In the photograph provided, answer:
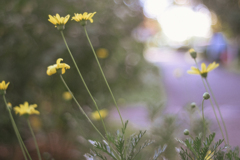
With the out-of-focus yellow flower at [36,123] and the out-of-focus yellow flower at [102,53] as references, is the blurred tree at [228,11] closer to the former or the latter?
the out-of-focus yellow flower at [102,53]

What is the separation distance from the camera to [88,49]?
1391 mm

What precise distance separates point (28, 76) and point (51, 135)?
0.48 m

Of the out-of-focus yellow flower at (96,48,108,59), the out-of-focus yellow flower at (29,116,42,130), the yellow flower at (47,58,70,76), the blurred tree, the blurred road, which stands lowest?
the yellow flower at (47,58,70,76)

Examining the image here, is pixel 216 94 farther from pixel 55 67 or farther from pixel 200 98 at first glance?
pixel 55 67

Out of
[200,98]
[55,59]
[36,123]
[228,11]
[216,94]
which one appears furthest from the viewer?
[228,11]

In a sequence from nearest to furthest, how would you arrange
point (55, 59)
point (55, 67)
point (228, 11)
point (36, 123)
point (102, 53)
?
point (55, 67)
point (55, 59)
point (102, 53)
point (36, 123)
point (228, 11)

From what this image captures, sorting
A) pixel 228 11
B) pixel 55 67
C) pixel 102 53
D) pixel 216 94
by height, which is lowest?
pixel 55 67

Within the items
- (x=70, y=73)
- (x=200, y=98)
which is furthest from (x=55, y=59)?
(x=200, y=98)

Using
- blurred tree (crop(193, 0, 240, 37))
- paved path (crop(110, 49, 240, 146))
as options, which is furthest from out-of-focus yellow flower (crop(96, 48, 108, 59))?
blurred tree (crop(193, 0, 240, 37))

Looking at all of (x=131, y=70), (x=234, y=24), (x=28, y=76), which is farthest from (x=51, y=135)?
(x=234, y=24)

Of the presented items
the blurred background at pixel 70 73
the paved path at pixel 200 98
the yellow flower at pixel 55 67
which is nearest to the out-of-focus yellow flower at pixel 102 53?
the blurred background at pixel 70 73

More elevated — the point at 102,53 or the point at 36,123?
the point at 102,53

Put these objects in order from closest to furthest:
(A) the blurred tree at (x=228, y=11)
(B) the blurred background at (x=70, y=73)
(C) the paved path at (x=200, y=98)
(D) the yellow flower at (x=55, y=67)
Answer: (D) the yellow flower at (x=55, y=67), (B) the blurred background at (x=70, y=73), (C) the paved path at (x=200, y=98), (A) the blurred tree at (x=228, y=11)

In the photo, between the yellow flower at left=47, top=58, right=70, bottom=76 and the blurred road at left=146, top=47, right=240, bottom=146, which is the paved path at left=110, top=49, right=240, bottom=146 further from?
the yellow flower at left=47, top=58, right=70, bottom=76
